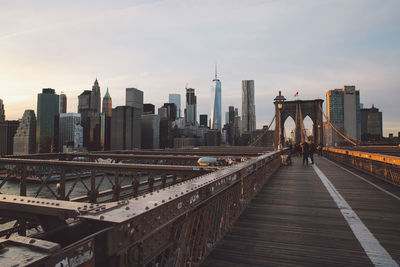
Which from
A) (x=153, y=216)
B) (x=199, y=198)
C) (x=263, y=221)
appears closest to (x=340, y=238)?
(x=263, y=221)

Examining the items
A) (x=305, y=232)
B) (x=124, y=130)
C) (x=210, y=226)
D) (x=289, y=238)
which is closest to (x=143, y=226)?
(x=210, y=226)

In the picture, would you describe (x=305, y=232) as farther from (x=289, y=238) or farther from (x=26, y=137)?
(x=26, y=137)

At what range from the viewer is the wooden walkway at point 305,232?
367cm

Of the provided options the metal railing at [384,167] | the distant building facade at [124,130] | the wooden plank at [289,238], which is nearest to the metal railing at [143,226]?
the wooden plank at [289,238]

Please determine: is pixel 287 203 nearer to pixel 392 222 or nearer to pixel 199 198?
pixel 392 222

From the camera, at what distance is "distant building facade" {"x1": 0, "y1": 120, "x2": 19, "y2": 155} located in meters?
153

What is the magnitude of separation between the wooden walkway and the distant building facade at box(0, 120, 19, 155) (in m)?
191

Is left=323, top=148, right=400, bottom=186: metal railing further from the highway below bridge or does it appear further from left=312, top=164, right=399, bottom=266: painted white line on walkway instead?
left=312, top=164, right=399, bottom=266: painted white line on walkway

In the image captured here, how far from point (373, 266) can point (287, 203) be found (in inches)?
146

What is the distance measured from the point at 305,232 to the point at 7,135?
205m

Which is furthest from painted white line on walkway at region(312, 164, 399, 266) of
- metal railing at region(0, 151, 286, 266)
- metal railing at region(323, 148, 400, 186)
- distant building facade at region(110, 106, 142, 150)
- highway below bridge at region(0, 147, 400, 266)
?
distant building facade at region(110, 106, 142, 150)

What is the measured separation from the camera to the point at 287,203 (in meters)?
7.09

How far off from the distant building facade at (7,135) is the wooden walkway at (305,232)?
628 ft

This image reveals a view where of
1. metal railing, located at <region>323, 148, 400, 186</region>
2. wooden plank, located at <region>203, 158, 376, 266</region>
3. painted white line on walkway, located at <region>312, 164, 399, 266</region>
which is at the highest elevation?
metal railing, located at <region>323, 148, 400, 186</region>
